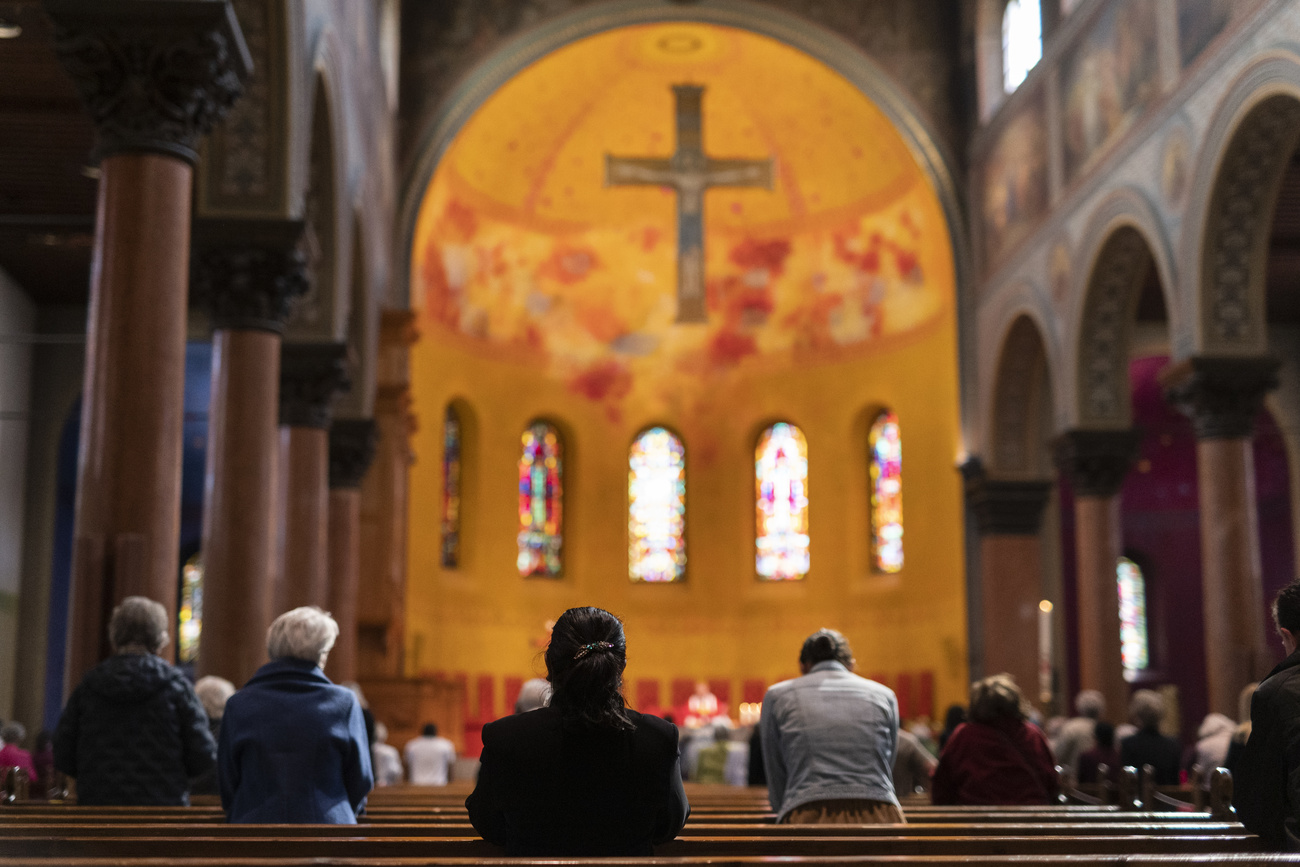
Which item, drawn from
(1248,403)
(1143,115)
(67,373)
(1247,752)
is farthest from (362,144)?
(1247,752)

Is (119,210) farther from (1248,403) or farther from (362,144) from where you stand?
(1248,403)

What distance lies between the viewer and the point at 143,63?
782cm

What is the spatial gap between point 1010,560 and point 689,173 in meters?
7.00

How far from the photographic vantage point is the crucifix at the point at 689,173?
806 inches

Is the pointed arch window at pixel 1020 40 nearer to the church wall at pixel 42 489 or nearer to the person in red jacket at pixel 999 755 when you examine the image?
the church wall at pixel 42 489

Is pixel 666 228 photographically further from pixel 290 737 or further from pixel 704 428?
pixel 290 737

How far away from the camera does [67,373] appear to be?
60.5ft

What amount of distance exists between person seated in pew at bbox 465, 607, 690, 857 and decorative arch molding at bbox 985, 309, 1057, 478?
680 inches

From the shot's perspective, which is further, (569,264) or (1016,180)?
(569,264)

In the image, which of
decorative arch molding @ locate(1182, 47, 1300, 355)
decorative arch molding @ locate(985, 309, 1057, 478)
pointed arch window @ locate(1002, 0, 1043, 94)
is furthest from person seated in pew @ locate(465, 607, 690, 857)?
decorative arch molding @ locate(985, 309, 1057, 478)

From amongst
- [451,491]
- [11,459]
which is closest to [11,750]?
[11,459]

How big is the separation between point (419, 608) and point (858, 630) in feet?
23.6

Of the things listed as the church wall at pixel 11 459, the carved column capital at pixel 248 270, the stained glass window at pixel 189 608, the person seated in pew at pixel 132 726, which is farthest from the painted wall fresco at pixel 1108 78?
the stained glass window at pixel 189 608

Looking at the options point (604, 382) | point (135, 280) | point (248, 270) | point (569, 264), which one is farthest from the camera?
point (604, 382)
